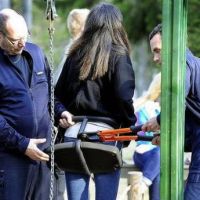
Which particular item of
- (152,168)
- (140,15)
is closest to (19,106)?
(152,168)

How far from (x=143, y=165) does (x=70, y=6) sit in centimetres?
2006

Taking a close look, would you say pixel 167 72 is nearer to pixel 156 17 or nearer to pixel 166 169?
pixel 166 169

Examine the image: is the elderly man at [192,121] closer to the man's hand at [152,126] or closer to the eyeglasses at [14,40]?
the man's hand at [152,126]

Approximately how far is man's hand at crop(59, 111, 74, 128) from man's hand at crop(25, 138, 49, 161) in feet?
1.05

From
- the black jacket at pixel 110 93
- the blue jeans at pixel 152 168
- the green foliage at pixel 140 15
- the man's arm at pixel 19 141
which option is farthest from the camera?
the green foliage at pixel 140 15

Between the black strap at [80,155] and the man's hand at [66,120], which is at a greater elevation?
the man's hand at [66,120]

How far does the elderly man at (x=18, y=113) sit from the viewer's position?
6203 mm

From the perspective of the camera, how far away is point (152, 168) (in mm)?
8602

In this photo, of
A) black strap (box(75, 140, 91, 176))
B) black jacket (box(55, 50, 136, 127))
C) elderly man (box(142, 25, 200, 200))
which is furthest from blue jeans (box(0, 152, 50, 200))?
elderly man (box(142, 25, 200, 200))

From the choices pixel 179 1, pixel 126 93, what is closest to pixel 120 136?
pixel 126 93

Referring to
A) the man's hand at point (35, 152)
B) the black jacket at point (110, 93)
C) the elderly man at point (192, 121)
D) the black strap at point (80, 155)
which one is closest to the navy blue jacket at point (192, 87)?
the elderly man at point (192, 121)

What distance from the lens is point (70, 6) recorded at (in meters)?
28.5

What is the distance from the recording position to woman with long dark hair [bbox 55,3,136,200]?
6418 mm

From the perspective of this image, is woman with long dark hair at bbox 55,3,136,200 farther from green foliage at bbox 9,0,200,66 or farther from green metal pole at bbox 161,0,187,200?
green foliage at bbox 9,0,200,66
